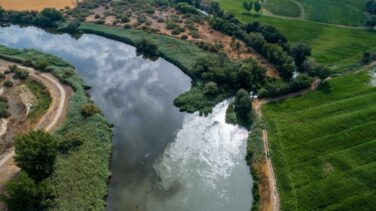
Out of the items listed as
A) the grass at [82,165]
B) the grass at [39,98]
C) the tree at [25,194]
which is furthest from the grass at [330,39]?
the tree at [25,194]

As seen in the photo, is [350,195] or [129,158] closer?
[350,195]

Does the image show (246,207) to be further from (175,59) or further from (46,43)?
(46,43)

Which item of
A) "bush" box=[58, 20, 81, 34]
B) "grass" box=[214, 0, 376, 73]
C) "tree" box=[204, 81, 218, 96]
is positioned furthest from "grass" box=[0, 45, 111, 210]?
"grass" box=[214, 0, 376, 73]

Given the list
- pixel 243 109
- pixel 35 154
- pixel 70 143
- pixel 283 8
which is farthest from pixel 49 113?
pixel 283 8

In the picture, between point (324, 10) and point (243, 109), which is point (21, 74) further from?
point (324, 10)

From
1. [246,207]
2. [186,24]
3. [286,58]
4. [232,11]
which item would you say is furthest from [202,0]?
[246,207]
